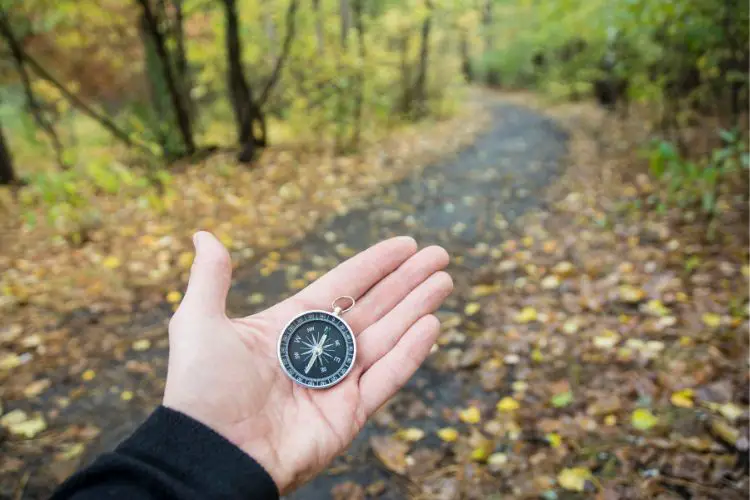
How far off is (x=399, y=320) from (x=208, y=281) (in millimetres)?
1062

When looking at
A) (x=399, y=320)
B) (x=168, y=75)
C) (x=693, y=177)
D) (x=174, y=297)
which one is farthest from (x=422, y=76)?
(x=399, y=320)

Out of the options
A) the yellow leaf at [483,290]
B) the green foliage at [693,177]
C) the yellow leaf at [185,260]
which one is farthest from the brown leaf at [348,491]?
the green foliage at [693,177]

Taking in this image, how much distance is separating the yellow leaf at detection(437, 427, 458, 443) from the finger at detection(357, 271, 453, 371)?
120cm

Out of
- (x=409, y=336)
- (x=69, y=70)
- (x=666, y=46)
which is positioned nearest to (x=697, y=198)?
(x=666, y=46)

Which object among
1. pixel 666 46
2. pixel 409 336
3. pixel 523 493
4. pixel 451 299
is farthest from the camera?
pixel 666 46

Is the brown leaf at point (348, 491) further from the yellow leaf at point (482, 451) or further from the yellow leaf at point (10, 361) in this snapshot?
the yellow leaf at point (10, 361)

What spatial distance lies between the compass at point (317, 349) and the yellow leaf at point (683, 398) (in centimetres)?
238

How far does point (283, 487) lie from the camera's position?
2.01m

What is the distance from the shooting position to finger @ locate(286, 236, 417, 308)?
2830 mm

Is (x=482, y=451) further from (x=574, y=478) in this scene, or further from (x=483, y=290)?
(x=483, y=290)

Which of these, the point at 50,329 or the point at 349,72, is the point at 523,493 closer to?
the point at 50,329

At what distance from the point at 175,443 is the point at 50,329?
4088 mm

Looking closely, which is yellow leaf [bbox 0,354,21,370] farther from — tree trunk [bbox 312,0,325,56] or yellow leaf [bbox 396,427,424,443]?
tree trunk [bbox 312,0,325,56]

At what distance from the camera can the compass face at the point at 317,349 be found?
7.92 ft
